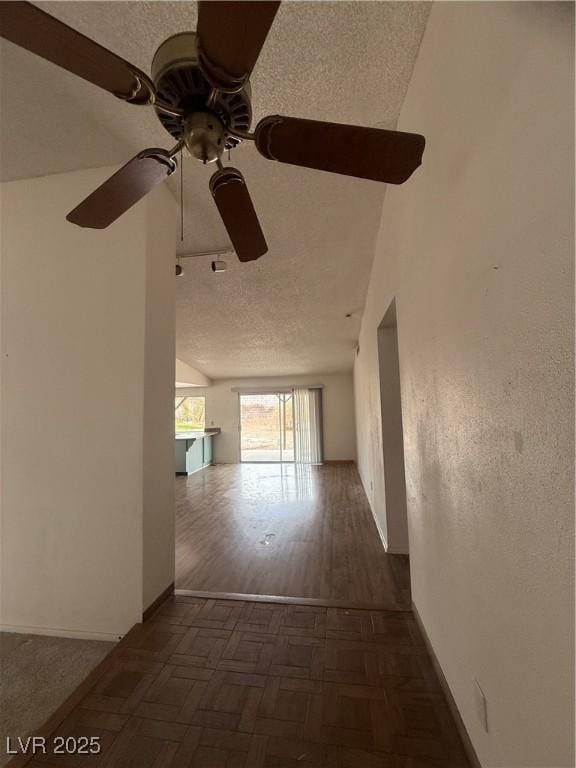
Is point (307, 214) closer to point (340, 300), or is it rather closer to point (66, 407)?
point (340, 300)

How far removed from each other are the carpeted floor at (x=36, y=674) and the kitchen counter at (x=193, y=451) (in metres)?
4.09

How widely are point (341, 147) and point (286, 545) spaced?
3.05 m

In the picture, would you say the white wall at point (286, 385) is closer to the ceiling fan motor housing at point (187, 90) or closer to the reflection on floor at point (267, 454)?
the reflection on floor at point (267, 454)

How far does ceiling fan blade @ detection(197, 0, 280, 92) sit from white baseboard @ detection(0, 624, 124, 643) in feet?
8.53

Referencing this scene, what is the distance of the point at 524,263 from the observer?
0.67m

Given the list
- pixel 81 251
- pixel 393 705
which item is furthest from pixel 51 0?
pixel 393 705

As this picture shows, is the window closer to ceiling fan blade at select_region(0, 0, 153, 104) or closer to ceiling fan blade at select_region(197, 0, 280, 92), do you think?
ceiling fan blade at select_region(0, 0, 153, 104)

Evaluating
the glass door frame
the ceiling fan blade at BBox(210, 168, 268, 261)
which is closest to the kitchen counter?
the glass door frame

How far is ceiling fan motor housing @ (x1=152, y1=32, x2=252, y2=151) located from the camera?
816 mm

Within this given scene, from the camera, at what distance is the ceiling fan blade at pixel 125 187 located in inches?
39.0

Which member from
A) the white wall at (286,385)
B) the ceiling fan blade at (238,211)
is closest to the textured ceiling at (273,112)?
the ceiling fan blade at (238,211)

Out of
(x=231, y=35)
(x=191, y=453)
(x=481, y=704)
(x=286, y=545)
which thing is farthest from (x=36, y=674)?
(x=191, y=453)

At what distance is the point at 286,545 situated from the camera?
117 inches

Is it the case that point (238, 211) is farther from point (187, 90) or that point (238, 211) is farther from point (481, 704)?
point (481, 704)
